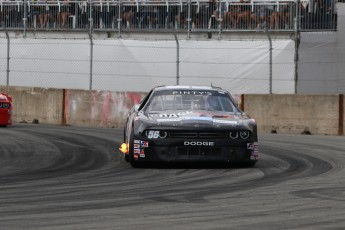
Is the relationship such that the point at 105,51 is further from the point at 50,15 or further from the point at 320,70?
the point at 320,70

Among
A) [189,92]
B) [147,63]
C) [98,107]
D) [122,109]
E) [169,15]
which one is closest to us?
[189,92]

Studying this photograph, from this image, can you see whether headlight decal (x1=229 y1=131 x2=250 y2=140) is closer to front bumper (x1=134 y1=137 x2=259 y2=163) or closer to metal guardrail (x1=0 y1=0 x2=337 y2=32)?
front bumper (x1=134 y1=137 x2=259 y2=163)

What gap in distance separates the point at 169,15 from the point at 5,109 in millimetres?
7535

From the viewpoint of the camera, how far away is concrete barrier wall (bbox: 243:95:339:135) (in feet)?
79.0

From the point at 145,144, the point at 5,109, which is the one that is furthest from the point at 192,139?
the point at 5,109

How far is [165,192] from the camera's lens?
413 inches

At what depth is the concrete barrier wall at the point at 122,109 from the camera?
24188 millimetres

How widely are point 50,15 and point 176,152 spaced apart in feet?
62.8

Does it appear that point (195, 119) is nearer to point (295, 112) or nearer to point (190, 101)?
point (190, 101)

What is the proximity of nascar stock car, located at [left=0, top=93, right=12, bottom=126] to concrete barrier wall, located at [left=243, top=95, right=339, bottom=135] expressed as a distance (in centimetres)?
598

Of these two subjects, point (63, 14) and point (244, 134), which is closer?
point (244, 134)

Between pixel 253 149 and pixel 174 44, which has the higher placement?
pixel 174 44

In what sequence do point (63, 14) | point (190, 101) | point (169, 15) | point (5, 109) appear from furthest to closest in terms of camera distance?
point (63, 14), point (169, 15), point (5, 109), point (190, 101)

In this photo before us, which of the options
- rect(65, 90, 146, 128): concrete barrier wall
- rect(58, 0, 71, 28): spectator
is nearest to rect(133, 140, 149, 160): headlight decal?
rect(65, 90, 146, 128): concrete barrier wall
